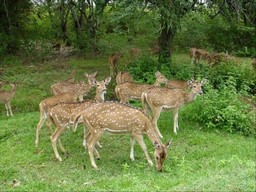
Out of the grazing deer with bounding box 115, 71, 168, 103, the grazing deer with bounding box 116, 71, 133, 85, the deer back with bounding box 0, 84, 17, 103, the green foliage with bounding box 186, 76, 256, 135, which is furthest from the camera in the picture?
the grazing deer with bounding box 116, 71, 133, 85

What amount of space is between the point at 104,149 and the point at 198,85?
3423 millimetres

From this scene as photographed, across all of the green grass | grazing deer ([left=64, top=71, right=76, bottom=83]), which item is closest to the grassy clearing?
the green grass

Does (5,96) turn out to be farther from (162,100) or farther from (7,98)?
(162,100)

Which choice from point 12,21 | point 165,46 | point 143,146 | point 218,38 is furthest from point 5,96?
point 218,38

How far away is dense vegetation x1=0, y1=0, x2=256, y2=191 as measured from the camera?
8578 mm

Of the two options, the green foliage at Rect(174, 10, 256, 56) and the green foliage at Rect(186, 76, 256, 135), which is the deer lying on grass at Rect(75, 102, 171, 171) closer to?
the green foliage at Rect(186, 76, 256, 135)

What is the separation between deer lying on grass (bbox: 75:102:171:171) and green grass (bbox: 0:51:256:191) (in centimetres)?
54

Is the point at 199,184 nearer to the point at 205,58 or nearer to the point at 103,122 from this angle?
the point at 103,122

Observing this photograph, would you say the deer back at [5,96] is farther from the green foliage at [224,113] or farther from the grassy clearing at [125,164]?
the green foliage at [224,113]

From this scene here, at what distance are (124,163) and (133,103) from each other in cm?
517

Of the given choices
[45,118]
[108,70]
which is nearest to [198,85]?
[45,118]

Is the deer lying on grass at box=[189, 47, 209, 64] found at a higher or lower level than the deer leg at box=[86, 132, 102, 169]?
lower

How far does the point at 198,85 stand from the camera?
1269cm

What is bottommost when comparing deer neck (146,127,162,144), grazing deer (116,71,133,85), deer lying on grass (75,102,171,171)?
grazing deer (116,71,133,85)
